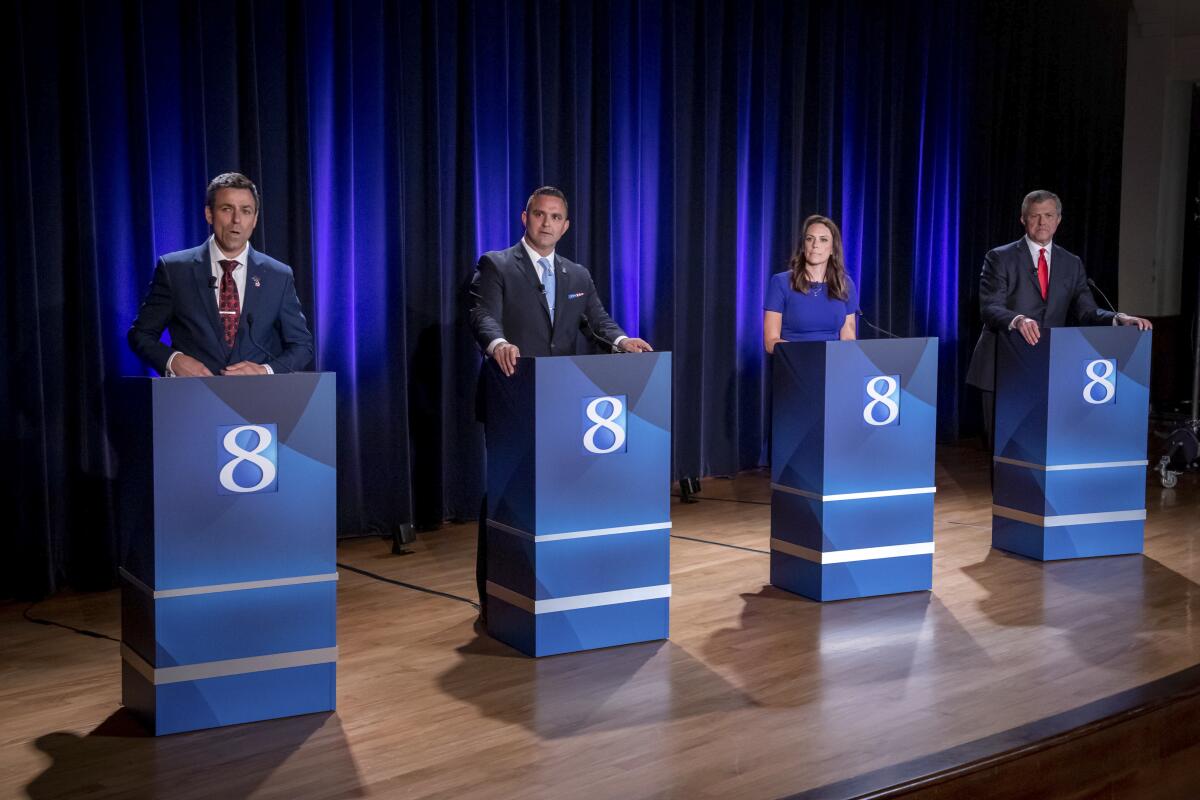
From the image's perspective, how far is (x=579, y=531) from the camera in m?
3.91

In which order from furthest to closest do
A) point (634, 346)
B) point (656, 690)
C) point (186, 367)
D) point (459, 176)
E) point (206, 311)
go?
point (459, 176), point (634, 346), point (206, 311), point (656, 690), point (186, 367)

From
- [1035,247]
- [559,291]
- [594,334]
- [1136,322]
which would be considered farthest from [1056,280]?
[559,291]

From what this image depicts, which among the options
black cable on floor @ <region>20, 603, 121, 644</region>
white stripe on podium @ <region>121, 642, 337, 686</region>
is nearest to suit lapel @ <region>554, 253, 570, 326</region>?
white stripe on podium @ <region>121, 642, 337, 686</region>

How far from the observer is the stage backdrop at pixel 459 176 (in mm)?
4785

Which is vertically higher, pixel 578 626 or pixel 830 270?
pixel 830 270

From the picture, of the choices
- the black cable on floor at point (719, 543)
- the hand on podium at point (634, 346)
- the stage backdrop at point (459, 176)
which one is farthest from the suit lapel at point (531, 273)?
the black cable on floor at point (719, 543)

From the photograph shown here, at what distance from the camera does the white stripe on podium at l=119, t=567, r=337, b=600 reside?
10.4ft

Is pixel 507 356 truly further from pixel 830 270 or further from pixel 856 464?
pixel 830 270

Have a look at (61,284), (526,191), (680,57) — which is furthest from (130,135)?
(680,57)

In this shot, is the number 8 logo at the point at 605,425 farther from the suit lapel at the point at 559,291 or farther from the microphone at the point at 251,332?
the microphone at the point at 251,332

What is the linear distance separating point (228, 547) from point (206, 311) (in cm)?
85

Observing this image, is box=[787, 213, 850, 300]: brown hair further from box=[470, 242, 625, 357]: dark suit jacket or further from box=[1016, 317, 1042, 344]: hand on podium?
box=[470, 242, 625, 357]: dark suit jacket

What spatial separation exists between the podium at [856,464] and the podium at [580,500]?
2.51 feet

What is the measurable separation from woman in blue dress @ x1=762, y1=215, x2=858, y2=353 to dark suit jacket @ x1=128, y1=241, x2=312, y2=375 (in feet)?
7.00
